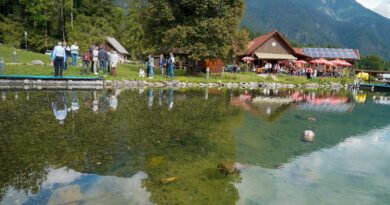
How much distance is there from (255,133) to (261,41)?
45710 millimetres

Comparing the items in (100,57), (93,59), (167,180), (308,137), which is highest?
(100,57)

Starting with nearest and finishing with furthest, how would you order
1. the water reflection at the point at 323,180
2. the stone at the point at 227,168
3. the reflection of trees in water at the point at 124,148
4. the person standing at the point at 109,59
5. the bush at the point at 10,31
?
1. the water reflection at the point at 323,180
2. the reflection of trees in water at the point at 124,148
3. the stone at the point at 227,168
4. the person standing at the point at 109,59
5. the bush at the point at 10,31

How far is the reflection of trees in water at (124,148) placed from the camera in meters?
6.55

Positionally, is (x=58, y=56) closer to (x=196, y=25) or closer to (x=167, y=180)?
(x=196, y=25)

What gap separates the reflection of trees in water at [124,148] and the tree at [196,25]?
18072mm

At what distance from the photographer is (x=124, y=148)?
8.68m

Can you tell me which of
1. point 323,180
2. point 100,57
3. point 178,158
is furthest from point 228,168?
point 100,57

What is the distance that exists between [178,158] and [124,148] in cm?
141

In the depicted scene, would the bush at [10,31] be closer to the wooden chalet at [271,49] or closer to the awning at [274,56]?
the wooden chalet at [271,49]

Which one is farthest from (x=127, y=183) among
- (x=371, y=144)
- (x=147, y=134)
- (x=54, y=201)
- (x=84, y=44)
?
(x=84, y=44)

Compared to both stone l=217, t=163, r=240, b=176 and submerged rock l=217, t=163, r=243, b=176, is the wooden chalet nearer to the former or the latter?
submerged rock l=217, t=163, r=243, b=176

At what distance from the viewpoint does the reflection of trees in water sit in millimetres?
6555

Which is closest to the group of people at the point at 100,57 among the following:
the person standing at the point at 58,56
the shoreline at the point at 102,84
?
the shoreline at the point at 102,84

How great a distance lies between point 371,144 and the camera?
11.2 m
